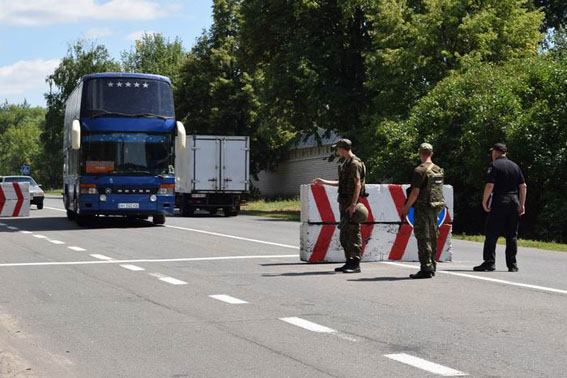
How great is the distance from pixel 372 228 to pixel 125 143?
12.5 meters

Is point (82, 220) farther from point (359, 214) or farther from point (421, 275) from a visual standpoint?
point (421, 275)

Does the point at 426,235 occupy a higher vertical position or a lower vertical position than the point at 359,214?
lower

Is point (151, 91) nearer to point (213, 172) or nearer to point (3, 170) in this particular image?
point (213, 172)

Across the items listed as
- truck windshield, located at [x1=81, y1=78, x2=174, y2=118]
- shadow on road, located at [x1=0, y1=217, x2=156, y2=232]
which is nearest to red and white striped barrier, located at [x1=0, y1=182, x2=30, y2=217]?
shadow on road, located at [x1=0, y1=217, x2=156, y2=232]

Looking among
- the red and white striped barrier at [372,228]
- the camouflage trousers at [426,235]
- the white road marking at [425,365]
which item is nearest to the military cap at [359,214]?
the camouflage trousers at [426,235]

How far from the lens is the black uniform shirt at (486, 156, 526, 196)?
14.5 m

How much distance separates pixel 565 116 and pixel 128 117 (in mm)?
11683

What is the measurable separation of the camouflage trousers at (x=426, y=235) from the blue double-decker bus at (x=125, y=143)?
14.2 m

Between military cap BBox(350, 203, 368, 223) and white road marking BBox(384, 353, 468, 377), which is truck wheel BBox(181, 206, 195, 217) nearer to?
military cap BBox(350, 203, 368, 223)

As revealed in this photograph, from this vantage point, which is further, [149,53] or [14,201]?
[149,53]

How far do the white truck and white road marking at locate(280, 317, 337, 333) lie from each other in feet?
99.7

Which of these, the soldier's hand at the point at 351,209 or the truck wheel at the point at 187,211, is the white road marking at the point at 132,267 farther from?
the truck wheel at the point at 187,211

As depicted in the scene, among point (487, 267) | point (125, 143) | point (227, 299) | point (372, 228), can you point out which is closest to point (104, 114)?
point (125, 143)

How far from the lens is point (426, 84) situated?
117 feet
